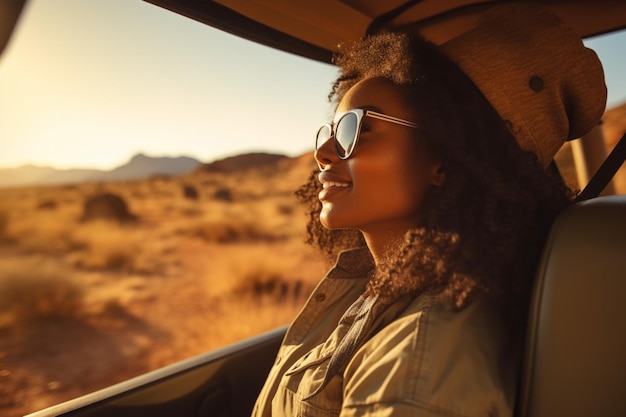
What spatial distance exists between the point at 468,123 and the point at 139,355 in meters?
5.11

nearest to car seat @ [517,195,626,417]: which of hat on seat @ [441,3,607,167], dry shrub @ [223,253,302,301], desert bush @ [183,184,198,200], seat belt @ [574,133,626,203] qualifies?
hat on seat @ [441,3,607,167]

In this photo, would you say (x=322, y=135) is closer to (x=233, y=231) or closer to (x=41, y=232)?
(x=41, y=232)

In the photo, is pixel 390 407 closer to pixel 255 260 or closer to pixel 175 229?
pixel 255 260

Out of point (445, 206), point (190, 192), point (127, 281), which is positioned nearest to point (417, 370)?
point (445, 206)

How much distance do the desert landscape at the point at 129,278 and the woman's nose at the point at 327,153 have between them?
592 mm

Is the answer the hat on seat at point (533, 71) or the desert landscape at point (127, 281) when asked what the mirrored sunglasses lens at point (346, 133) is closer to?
the hat on seat at point (533, 71)

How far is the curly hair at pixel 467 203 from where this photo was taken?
1.09m

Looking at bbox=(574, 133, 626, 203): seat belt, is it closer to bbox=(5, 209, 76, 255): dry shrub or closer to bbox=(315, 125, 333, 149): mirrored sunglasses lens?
bbox=(315, 125, 333, 149): mirrored sunglasses lens

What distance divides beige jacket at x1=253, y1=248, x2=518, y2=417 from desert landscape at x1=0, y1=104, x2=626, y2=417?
34.9 inches

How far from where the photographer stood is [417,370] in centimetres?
91

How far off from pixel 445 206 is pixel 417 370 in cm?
46

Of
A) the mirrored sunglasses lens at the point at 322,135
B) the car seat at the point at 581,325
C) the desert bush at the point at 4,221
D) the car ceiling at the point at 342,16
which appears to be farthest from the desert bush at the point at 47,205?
the car seat at the point at 581,325

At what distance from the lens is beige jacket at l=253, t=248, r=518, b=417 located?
0.89m

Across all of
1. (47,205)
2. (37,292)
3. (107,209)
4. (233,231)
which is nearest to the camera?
(37,292)
